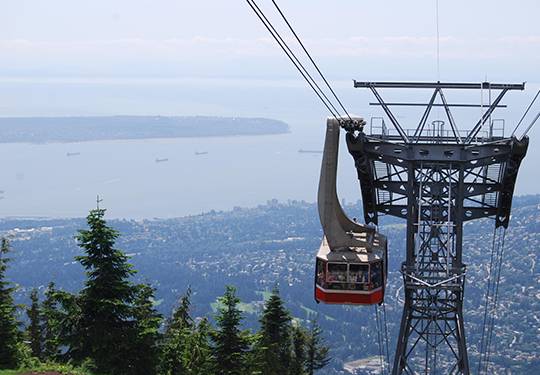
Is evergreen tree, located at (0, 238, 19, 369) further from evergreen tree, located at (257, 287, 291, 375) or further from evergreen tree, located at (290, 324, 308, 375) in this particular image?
evergreen tree, located at (290, 324, 308, 375)

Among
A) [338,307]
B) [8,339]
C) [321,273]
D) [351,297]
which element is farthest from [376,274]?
[338,307]

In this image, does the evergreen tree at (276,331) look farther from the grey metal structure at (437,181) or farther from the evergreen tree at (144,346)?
the grey metal structure at (437,181)

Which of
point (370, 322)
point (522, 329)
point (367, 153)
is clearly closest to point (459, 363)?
point (367, 153)

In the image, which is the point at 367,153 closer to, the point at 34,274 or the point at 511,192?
the point at 511,192

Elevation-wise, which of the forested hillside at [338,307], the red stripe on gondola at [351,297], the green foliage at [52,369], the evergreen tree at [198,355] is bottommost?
the forested hillside at [338,307]

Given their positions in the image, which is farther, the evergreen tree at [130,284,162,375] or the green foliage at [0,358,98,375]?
the evergreen tree at [130,284,162,375]

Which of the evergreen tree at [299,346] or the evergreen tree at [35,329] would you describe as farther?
the evergreen tree at [299,346]

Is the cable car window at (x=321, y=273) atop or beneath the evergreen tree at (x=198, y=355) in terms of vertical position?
atop

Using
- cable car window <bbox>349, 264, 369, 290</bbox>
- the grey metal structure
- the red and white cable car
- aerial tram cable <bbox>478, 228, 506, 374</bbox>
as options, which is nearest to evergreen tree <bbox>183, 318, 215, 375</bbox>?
the red and white cable car

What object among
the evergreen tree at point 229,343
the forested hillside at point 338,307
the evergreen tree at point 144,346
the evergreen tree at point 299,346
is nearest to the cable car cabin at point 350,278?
the evergreen tree at point 144,346
